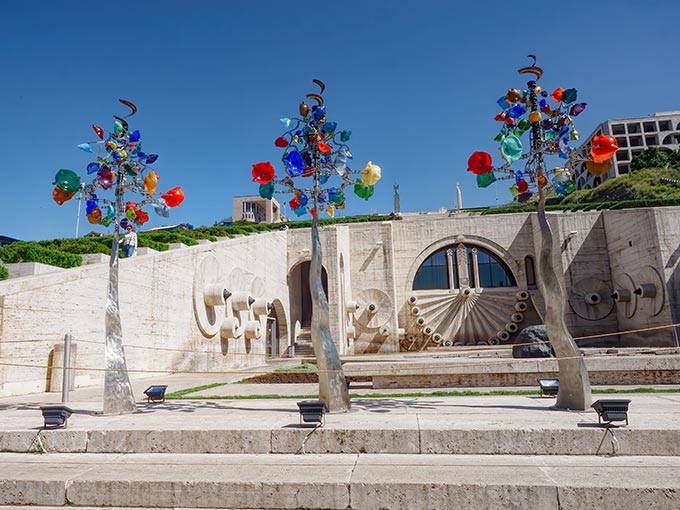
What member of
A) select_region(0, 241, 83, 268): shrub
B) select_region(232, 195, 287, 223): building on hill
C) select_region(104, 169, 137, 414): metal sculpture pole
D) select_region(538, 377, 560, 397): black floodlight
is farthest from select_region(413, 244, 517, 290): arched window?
select_region(232, 195, 287, 223): building on hill

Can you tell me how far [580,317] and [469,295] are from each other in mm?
5097

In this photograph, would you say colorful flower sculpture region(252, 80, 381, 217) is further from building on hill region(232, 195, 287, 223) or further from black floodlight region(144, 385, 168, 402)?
building on hill region(232, 195, 287, 223)

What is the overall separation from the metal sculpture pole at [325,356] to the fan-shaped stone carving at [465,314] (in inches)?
669

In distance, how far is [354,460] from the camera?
3879mm

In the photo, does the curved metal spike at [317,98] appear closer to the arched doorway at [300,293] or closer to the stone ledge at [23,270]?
the stone ledge at [23,270]

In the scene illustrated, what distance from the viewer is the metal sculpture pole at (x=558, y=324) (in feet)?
16.3

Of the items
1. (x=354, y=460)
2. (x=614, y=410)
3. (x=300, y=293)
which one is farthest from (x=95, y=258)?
(x=300, y=293)

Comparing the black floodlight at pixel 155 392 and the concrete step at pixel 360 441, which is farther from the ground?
the black floodlight at pixel 155 392

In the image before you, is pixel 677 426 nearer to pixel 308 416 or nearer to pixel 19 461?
pixel 308 416

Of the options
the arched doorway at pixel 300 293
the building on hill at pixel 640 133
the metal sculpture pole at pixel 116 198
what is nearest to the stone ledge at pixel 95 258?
the metal sculpture pole at pixel 116 198

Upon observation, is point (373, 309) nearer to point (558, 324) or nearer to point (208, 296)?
point (208, 296)

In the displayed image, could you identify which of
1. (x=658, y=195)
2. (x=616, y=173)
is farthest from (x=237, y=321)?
(x=616, y=173)

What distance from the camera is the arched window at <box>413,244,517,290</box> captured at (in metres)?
23.1

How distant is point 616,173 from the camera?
178 ft
